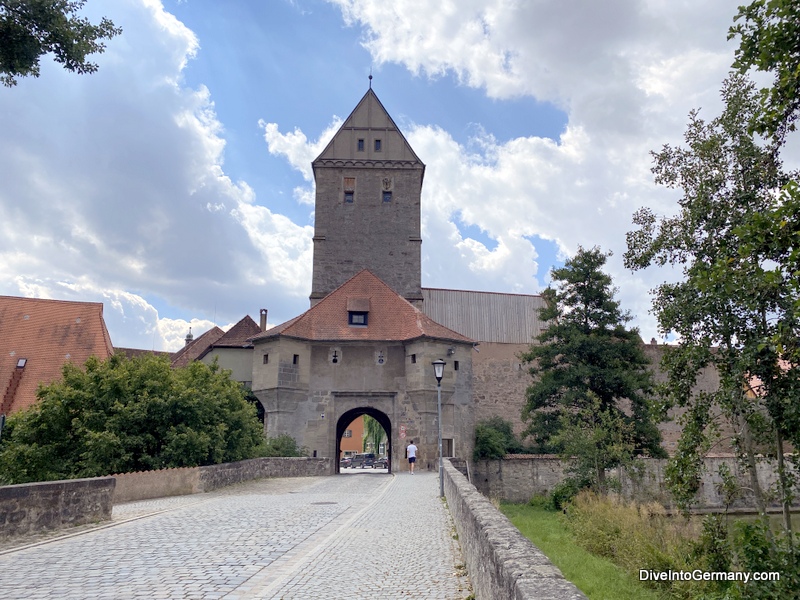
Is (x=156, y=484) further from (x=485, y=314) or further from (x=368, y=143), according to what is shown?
A: (x=368, y=143)

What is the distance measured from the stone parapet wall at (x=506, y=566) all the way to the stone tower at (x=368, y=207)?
31.7 meters

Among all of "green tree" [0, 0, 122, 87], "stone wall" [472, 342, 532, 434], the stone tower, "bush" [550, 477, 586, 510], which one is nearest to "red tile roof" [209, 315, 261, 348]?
the stone tower

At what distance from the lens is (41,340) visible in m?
33.3

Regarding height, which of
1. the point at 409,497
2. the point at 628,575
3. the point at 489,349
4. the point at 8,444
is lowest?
the point at 628,575

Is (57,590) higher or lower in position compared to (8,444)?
lower

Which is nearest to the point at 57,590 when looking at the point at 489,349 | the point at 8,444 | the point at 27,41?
the point at 27,41

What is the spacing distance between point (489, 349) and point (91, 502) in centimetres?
3106

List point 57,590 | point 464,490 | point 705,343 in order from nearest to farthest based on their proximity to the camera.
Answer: point 57,590
point 464,490
point 705,343

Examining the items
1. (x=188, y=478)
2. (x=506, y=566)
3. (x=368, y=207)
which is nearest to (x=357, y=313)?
(x=368, y=207)

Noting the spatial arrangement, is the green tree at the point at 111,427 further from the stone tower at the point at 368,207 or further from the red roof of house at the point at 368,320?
the stone tower at the point at 368,207

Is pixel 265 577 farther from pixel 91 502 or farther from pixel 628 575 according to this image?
pixel 628 575

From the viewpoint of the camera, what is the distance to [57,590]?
594 cm

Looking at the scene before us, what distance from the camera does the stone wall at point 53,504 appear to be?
8.89 m

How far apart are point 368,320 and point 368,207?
10048mm
